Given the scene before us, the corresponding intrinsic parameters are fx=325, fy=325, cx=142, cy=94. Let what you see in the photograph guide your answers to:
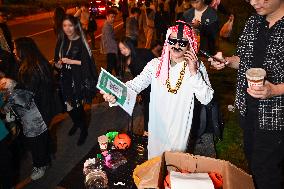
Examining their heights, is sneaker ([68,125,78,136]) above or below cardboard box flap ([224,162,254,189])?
below

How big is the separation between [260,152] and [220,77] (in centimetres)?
654

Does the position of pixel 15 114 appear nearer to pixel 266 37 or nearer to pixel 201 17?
pixel 266 37

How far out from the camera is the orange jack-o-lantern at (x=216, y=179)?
2.65 meters

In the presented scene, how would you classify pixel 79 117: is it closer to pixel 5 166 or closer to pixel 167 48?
pixel 5 166

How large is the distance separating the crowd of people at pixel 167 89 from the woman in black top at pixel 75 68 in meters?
0.02

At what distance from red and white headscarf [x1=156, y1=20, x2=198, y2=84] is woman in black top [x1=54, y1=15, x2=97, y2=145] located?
2445mm

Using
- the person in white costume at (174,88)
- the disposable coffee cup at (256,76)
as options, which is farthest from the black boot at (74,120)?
the disposable coffee cup at (256,76)

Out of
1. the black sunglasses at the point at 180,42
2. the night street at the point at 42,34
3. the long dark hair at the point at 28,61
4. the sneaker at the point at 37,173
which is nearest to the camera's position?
the black sunglasses at the point at 180,42

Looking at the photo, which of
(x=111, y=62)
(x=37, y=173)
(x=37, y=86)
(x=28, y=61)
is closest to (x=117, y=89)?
(x=37, y=86)

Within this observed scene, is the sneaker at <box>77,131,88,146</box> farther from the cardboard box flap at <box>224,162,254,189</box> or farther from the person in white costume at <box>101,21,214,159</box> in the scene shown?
the cardboard box flap at <box>224,162,254,189</box>

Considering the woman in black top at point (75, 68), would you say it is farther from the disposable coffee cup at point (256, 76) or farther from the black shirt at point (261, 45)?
the disposable coffee cup at point (256, 76)

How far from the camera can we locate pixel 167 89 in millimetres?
3605

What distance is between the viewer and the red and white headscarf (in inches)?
134

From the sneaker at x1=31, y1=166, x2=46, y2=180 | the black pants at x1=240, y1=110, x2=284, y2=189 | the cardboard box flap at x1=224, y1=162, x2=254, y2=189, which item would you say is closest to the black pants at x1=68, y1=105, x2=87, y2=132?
the sneaker at x1=31, y1=166, x2=46, y2=180
